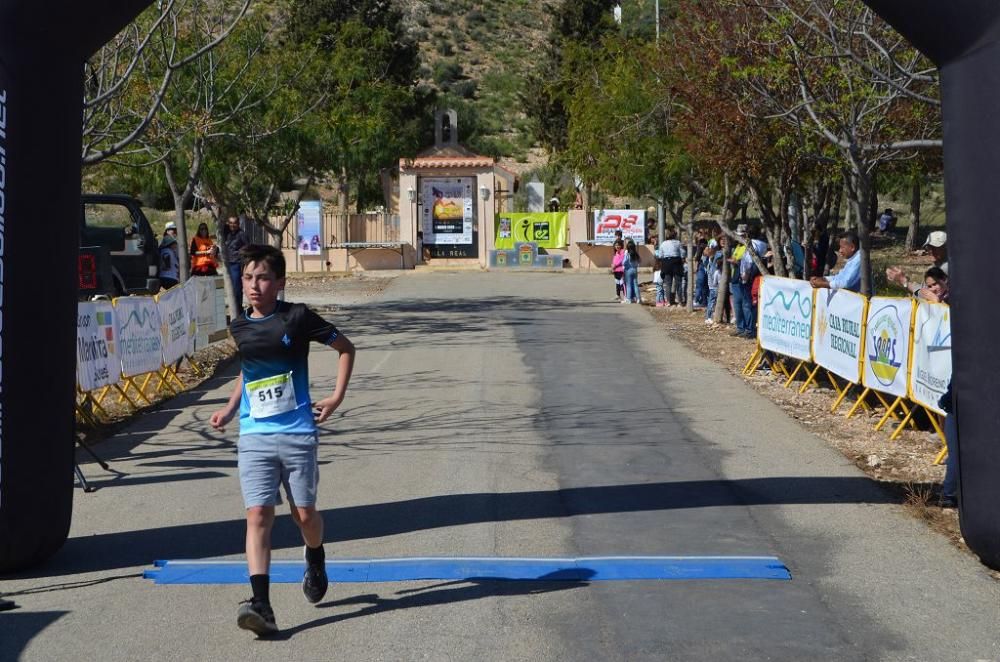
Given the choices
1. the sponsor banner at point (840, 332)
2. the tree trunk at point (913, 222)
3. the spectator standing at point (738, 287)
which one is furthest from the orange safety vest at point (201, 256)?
the tree trunk at point (913, 222)

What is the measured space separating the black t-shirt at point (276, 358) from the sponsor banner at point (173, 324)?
9.37m

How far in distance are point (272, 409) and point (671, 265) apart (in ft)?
72.1

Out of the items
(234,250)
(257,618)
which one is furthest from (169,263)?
(257,618)

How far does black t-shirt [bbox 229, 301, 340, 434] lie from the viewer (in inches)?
227

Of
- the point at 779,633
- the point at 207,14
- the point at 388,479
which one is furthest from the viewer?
the point at 207,14

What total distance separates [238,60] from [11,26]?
17.0 metres

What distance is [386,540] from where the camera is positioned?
7484 millimetres

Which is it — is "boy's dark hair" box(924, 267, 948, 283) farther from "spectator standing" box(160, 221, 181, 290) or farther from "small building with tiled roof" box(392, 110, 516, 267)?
"small building with tiled roof" box(392, 110, 516, 267)

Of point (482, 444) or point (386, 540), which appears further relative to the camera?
point (482, 444)

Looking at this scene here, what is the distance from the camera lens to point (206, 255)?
2200cm

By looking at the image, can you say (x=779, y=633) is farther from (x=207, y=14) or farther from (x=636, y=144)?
(x=636, y=144)

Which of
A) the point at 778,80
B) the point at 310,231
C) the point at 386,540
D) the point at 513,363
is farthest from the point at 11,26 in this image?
the point at 310,231

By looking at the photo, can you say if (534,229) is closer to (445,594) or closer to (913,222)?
(913,222)

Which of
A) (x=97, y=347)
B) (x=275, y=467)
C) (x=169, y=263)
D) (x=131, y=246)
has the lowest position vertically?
(x=275, y=467)
